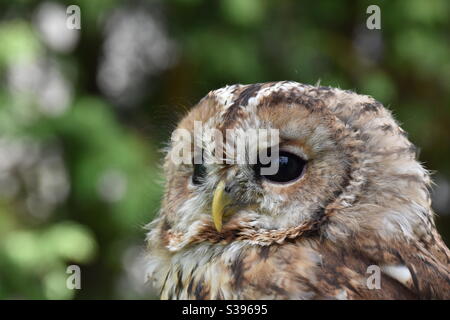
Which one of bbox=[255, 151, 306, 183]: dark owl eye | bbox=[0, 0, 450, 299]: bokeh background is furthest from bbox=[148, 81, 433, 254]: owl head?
bbox=[0, 0, 450, 299]: bokeh background

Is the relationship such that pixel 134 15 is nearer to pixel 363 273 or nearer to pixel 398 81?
pixel 398 81

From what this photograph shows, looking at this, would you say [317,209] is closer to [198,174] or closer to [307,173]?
[307,173]

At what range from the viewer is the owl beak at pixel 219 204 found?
1.71 meters

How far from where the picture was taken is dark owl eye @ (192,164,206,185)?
186cm

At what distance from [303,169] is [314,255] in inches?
9.1

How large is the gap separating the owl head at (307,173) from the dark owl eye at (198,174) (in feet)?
0.08

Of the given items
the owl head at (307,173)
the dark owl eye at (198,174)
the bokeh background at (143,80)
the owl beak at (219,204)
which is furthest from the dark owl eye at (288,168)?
the bokeh background at (143,80)

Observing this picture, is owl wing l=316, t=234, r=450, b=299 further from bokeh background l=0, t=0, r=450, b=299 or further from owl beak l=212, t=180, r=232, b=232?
bokeh background l=0, t=0, r=450, b=299

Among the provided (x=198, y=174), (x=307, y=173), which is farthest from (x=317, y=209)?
(x=198, y=174)

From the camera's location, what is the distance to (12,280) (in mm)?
3469

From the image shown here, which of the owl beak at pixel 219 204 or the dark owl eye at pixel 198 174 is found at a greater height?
the dark owl eye at pixel 198 174

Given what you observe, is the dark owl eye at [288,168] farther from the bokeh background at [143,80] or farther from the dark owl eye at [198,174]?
the bokeh background at [143,80]

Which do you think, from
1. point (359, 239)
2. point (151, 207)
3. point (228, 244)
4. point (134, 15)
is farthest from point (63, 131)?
point (359, 239)
